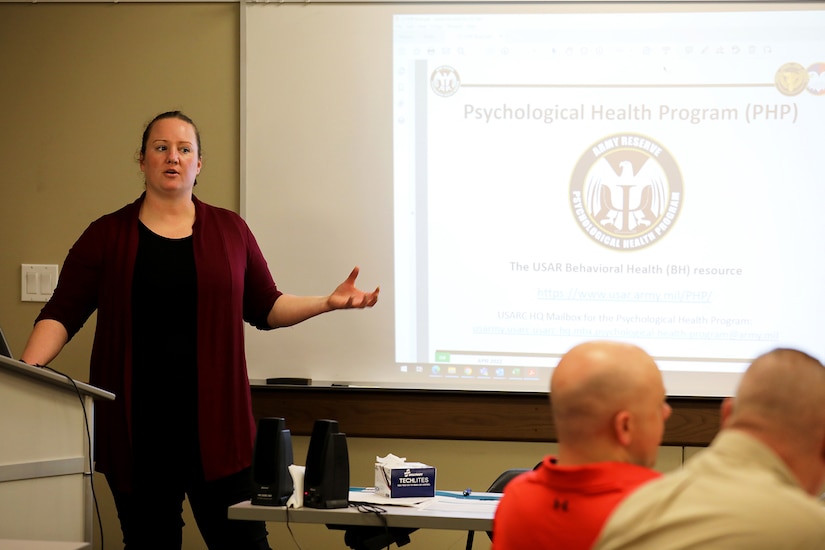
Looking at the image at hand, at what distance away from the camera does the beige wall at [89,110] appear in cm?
405

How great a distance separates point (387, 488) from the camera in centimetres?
266

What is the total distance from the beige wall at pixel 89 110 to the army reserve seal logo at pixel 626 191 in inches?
Result: 62.4

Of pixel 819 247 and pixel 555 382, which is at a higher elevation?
pixel 819 247

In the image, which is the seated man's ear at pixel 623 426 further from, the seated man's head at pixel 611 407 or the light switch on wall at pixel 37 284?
the light switch on wall at pixel 37 284

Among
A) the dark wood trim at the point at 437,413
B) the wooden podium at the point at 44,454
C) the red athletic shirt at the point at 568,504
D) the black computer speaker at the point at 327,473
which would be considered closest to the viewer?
the red athletic shirt at the point at 568,504

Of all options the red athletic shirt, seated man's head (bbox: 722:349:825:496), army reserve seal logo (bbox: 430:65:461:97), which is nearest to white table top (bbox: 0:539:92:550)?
the red athletic shirt

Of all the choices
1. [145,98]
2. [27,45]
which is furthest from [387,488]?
[27,45]

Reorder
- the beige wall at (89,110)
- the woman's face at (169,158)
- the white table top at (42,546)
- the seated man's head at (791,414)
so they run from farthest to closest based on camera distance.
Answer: the beige wall at (89,110), the woman's face at (169,158), the white table top at (42,546), the seated man's head at (791,414)

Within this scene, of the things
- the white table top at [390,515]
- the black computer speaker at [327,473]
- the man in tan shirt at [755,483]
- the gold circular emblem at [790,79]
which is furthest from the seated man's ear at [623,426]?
the gold circular emblem at [790,79]

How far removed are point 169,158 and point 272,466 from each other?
3.57 feet

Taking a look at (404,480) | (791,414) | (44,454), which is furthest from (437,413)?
(791,414)

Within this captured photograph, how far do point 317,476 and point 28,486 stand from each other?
767 millimetres

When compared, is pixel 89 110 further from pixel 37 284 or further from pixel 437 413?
pixel 437 413

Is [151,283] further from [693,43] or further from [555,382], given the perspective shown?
[693,43]
